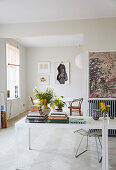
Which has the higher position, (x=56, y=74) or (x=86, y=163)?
(x=56, y=74)

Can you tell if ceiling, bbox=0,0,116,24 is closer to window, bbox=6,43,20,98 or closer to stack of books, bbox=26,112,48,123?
window, bbox=6,43,20,98

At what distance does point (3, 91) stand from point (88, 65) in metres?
2.52

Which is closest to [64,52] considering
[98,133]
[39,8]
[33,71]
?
[33,71]

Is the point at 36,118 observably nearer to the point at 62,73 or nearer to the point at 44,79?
the point at 62,73

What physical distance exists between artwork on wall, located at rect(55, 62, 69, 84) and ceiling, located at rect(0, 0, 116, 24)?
11.0ft

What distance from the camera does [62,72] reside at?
25.2 feet

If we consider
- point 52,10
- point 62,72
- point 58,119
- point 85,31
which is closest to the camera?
point 58,119

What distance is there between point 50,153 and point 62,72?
4740 millimetres

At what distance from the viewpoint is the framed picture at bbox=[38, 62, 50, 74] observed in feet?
25.6

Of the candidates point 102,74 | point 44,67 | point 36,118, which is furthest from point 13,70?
point 36,118

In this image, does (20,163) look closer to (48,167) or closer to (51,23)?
(48,167)

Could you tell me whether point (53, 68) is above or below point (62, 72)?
above

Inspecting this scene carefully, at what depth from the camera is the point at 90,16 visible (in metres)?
4.21

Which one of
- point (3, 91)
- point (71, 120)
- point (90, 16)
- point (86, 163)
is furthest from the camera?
point (3, 91)
